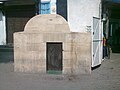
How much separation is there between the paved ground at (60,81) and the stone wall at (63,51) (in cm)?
48

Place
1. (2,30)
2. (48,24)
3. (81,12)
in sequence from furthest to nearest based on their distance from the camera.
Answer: (2,30) < (81,12) < (48,24)

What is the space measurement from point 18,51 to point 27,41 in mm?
610

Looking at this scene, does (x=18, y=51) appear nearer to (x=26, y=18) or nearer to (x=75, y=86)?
(x=75, y=86)

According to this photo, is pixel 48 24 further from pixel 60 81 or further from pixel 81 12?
pixel 60 81

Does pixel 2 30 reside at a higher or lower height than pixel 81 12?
lower

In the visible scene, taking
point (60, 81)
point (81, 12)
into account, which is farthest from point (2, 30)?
point (60, 81)

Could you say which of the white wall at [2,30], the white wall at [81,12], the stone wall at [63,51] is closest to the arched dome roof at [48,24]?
the stone wall at [63,51]

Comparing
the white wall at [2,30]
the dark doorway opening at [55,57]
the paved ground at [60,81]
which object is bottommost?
the paved ground at [60,81]

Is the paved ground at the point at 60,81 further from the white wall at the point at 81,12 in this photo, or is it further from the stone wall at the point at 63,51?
the white wall at the point at 81,12

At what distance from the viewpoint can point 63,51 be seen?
1191cm

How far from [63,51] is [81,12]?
2774mm

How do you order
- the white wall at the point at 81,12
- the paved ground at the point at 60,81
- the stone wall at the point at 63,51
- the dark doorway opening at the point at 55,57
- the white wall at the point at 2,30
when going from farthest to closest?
the white wall at the point at 2,30 → the white wall at the point at 81,12 → the dark doorway opening at the point at 55,57 → the stone wall at the point at 63,51 → the paved ground at the point at 60,81

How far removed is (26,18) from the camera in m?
23.7

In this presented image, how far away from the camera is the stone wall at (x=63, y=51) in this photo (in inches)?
468
